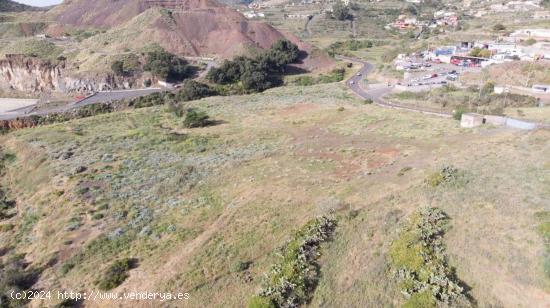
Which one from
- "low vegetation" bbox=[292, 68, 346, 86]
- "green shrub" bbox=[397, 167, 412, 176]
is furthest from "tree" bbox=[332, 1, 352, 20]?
"green shrub" bbox=[397, 167, 412, 176]

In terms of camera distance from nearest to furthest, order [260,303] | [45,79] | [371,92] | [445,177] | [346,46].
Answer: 1. [260,303]
2. [445,177]
3. [371,92]
4. [45,79]
5. [346,46]

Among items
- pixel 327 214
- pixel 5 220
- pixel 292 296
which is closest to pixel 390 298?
pixel 292 296

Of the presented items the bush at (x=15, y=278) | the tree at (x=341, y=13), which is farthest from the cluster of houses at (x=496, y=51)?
the bush at (x=15, y=278)

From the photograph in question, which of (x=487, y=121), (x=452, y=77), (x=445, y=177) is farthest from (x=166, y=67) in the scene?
(x=445, y=177)

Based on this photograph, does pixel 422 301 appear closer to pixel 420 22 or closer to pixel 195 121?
pixel 195 121

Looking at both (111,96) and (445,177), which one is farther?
(111,96)

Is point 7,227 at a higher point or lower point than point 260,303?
lower

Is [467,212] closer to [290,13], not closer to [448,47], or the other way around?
[448,47]

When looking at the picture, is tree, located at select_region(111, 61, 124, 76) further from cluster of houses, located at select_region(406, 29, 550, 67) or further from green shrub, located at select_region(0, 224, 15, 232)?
cluster of houses, located at select_region(406, 29, 550, 67)

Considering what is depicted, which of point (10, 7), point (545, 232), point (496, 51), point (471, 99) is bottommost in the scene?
point (545, 232)
